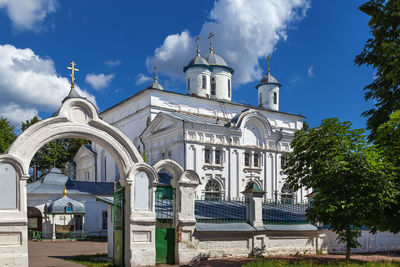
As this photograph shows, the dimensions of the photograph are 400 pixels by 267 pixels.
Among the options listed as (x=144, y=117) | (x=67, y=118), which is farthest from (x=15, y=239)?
(x=144, y=117)

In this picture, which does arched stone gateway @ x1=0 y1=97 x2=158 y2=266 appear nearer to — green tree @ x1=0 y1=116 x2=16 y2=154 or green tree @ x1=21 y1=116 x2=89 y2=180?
green tree @ x1=0 y1=116 x2=16 y2=154

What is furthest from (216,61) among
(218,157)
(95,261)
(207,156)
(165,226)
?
(95,261)

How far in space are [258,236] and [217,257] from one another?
1.71 metres

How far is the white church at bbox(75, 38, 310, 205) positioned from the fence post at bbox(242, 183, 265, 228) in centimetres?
801

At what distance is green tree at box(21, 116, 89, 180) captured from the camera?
1828 inches

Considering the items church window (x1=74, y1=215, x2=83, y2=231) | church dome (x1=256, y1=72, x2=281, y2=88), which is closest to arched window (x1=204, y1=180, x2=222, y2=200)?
church window (x1=74, y1=215, x2=83, y2=231)

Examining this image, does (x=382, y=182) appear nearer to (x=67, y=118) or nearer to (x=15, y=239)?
(x=67, y=118)

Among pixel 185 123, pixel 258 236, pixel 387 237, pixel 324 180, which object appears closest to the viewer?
pixel 324 180

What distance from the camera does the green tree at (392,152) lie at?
500 inches

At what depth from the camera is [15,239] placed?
10727 millimetres

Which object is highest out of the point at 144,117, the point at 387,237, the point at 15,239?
the point at 144,117

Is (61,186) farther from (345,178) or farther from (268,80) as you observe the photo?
(268,80)

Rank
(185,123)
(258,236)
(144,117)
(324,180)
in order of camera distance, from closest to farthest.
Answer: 1. (324,180)
2. (258,236)
3. (185,123)
4. (144,117)

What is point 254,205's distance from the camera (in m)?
14.3
